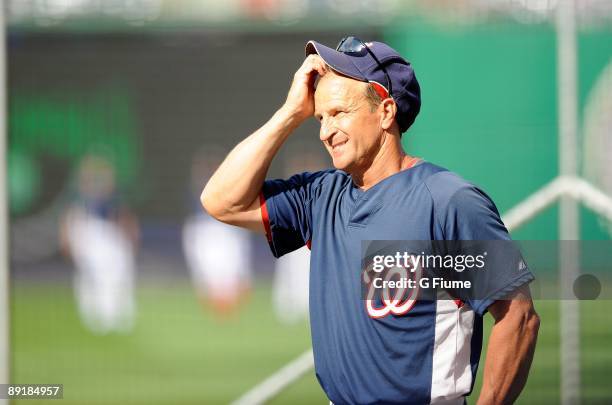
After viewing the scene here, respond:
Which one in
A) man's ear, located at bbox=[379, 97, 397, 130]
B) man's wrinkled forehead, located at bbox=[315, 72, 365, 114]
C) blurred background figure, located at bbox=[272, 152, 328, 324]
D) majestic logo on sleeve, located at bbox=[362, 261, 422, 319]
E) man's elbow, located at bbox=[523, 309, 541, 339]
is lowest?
man's elbow, located at bbox=[523, 309, 541, 339]

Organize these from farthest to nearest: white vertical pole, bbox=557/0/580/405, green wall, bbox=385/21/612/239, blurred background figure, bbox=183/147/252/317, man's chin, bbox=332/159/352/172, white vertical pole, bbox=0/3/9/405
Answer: blurred background figure, bbox=183/147/252/317 → green wall, bbox=385/21/612/239 → white vertical pole, bbox=557/0/580/405 → white vertical pole, bbox=0/3/9/405 → man's chin, bbox=332/159/352/172

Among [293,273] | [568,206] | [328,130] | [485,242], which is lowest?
[485,242]

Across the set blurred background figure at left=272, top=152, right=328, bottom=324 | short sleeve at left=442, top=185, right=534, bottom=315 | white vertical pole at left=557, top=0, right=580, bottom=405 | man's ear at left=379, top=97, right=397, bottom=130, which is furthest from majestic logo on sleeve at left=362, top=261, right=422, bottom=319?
blurred background figure at left=272, top=152, right=328, bottom=324

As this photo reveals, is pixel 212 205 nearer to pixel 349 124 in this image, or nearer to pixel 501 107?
pixel 349 124

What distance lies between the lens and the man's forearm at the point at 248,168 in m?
2.58

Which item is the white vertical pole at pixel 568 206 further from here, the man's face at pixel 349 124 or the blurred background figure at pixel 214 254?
the blurred background figure at pixel 214 254

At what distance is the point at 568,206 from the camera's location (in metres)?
4.43

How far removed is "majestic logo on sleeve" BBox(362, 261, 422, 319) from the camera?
233cm

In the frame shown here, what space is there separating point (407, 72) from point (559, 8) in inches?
92.9

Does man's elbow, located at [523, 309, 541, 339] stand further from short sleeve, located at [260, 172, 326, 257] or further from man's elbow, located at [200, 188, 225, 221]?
man's elbow, located at [200, 188, 225, 221]

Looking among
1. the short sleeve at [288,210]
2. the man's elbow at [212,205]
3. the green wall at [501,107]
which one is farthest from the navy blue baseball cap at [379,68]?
the green wall at [501,107]

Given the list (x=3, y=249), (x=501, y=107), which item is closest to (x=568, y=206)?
(x=501, y=107)

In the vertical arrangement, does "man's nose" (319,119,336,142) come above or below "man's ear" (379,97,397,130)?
below

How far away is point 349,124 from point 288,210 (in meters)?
0.32
